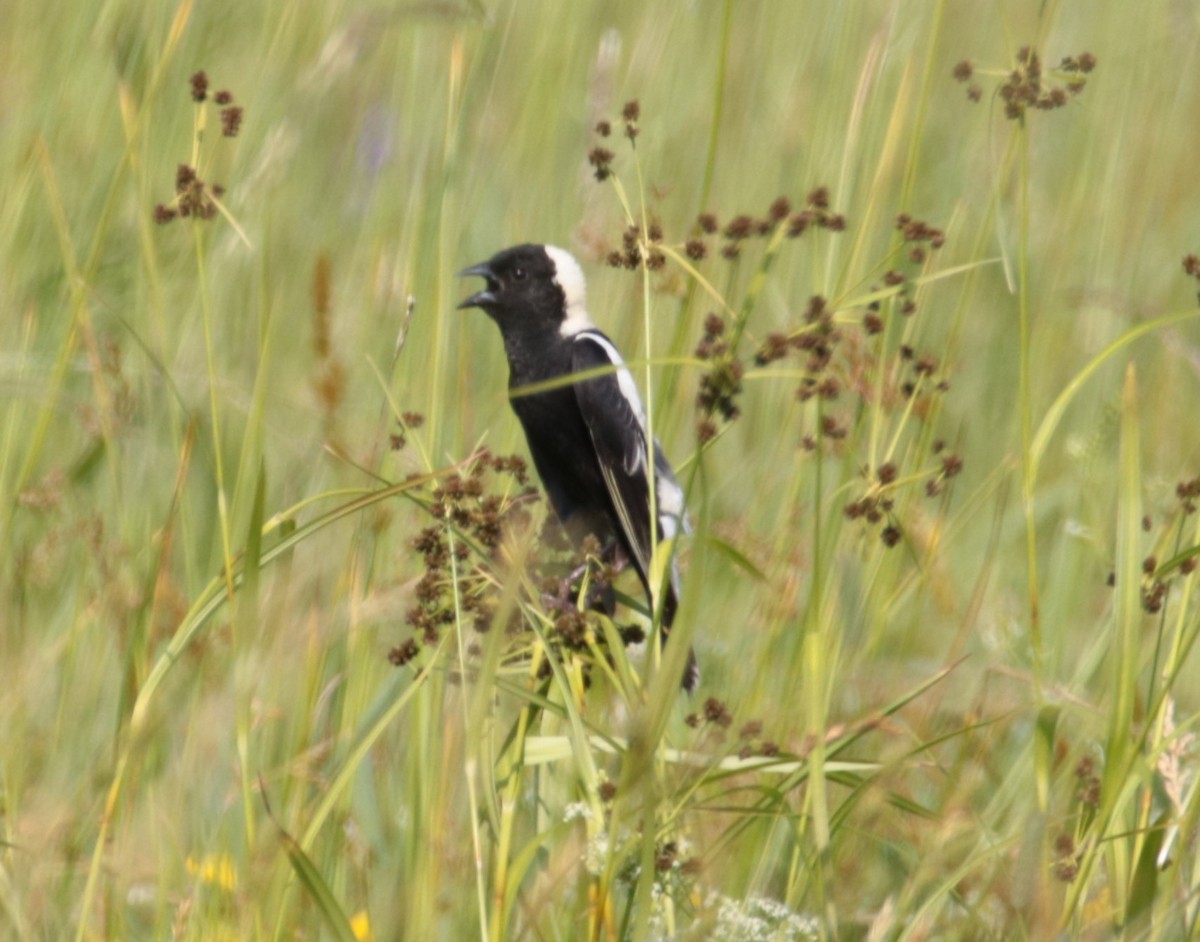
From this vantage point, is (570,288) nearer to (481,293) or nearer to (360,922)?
(481,293)

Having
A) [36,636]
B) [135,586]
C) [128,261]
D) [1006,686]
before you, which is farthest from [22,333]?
[1006,686]

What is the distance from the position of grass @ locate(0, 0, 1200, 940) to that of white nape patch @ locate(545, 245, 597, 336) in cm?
6

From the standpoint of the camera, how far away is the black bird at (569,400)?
315 centimetres

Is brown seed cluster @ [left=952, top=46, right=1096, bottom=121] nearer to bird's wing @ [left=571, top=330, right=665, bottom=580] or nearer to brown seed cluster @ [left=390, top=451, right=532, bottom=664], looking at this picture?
brown seed cluster @ [left=390, top=451, right=532, bottom=664]

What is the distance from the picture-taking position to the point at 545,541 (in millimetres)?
2123

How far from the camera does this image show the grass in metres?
1.56

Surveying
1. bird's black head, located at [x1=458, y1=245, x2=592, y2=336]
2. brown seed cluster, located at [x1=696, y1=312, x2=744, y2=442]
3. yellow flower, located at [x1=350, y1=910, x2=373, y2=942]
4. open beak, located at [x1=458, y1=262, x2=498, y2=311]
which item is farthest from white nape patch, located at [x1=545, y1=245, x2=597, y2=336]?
brown seed cluster, located at [x1=696, y1=312, x2=744, y2=442]

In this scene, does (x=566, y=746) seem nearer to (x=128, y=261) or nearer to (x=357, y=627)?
(x=357, y=627)

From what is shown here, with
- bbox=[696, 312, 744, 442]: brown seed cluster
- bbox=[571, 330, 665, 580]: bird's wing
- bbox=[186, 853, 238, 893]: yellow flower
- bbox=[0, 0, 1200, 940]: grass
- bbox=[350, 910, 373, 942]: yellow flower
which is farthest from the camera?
bbox=[571, 330, 665, 580]: bird's wing

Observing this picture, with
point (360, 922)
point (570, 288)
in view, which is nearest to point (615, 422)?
point (570, 288)

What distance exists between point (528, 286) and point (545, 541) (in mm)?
1304

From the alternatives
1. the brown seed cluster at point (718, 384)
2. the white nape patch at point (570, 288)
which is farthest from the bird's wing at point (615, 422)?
the brown seed cluster at point (718, 384)

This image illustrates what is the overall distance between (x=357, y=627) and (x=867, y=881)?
0.75m

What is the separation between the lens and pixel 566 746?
1.67 m
